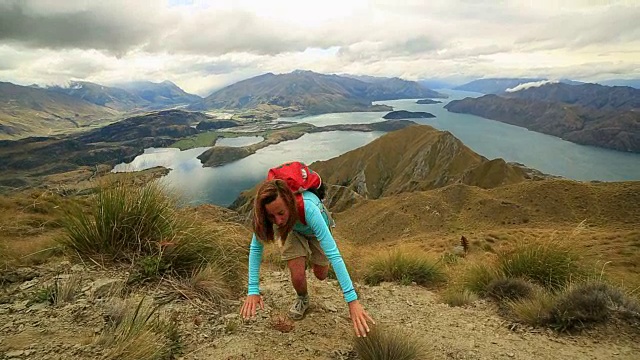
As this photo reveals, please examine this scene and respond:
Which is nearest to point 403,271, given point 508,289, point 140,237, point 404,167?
point 508,289

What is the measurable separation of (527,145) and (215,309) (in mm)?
220459

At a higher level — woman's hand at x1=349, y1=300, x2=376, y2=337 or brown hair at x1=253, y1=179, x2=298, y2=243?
brown hair at x1=253, y1=179, x2=298, y2=243

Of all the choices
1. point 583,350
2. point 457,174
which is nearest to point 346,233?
point 583,350

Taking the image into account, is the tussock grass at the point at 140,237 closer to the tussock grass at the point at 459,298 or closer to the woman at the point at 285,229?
the woman at the point at 285,229

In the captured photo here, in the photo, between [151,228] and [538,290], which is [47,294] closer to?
[151,228]

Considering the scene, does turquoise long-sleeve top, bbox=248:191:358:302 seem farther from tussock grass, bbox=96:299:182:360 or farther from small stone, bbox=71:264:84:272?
small stone, bbox=71:264:84:272

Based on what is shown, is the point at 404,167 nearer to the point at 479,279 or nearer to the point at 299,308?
the point at 479,279

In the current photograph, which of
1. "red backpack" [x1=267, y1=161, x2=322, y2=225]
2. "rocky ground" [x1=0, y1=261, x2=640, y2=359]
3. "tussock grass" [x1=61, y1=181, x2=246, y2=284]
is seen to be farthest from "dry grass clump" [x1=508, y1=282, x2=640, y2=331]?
"tussock grass" [x1=61, y1=181, x2=246, y2=284]

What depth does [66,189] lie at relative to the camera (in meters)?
5.68

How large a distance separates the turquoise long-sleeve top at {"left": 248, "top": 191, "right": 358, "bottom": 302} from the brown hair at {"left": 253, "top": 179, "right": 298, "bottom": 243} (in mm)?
175

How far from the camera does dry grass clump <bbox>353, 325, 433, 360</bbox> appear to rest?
111 inches

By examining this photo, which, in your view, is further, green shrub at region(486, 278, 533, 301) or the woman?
green shrub at region(486, 278, 533, 301)

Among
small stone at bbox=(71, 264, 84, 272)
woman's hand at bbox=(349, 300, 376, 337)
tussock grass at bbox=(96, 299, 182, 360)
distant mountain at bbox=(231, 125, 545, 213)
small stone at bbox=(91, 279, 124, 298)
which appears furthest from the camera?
distant mountain at bbox=(231, 125, 545, 213)

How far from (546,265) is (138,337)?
526 centimetres
